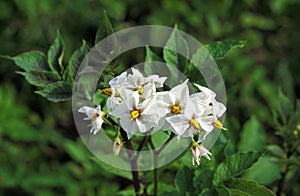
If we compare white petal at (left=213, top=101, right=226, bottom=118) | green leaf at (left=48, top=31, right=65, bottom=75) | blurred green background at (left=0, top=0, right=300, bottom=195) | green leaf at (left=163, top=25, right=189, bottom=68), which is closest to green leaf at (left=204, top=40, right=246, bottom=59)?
green leaf at (left=163, top=25, right=189, bottom=68)

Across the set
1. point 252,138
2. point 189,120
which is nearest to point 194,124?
point 189,120

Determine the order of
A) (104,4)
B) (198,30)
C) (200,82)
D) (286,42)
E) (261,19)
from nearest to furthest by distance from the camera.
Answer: (200,82) < (104,4) < (198,30) < (261,19) < (286,42)

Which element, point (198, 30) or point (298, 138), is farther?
point (198, 30)

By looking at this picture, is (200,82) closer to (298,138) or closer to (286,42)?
(298,138)

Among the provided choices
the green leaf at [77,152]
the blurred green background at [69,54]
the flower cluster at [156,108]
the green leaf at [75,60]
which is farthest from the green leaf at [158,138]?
the green leaf at [77,152]

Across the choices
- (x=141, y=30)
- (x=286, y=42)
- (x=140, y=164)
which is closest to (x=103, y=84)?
(x=140, y=164)

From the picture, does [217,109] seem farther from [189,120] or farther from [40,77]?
[40,77]

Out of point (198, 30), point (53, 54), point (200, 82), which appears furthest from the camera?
point (198, 30)
